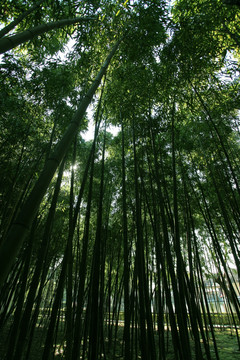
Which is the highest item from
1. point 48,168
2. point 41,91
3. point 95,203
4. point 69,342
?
point 41,91

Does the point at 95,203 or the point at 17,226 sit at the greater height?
the point at 95,203

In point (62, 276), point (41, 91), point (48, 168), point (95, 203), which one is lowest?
point (62, 276)

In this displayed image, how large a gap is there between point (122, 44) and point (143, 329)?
12.4 feet

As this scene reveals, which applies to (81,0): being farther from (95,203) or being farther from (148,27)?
(95,203)

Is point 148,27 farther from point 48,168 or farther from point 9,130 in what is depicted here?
point 9,130

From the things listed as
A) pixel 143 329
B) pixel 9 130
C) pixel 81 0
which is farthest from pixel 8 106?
pixel 143 329

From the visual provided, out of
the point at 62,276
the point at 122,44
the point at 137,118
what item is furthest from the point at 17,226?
the point at 122,44

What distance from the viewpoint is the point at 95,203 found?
5395 mm

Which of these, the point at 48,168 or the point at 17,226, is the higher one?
the point at 48,168

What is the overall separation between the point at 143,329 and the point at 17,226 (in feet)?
4.47

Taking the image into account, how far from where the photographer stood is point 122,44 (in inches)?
125

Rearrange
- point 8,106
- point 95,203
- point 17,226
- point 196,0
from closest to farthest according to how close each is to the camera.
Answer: point 17,226, point 196,0, point 8,106, point 95,203

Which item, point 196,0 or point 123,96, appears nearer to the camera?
point 196,0

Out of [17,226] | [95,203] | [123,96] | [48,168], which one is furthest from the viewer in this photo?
[95,203]
